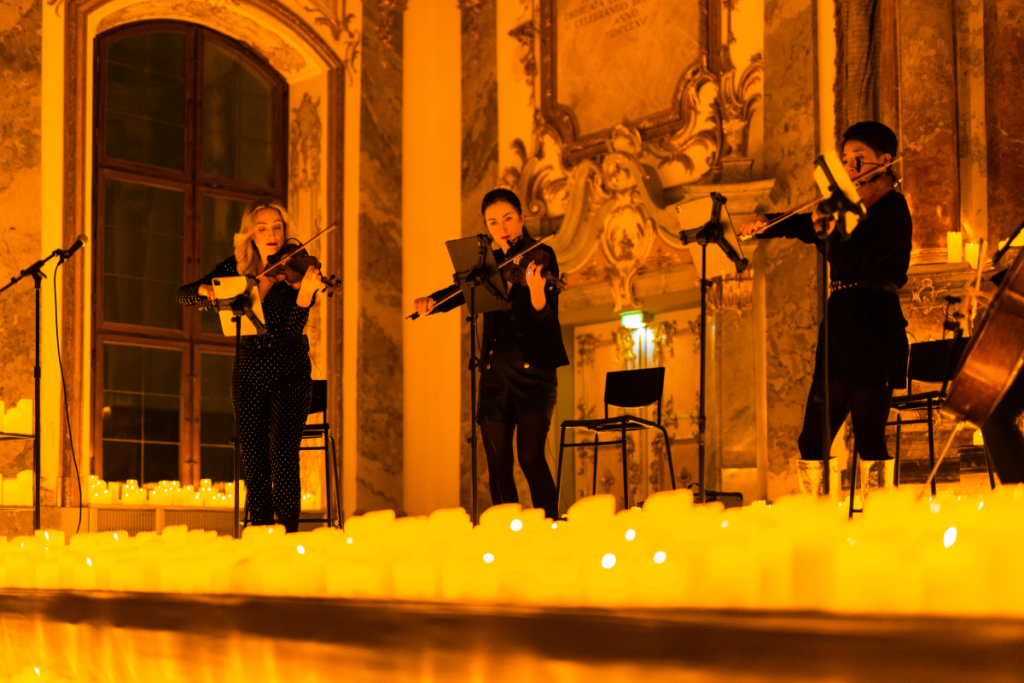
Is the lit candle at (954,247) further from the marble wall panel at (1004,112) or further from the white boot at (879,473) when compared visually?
the white boot at (879,473)

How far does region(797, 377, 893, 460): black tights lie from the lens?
3.23m

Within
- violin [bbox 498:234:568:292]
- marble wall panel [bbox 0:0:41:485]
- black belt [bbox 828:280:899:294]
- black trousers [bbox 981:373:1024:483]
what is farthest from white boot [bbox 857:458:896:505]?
marble wall panel [bbox 0:0:41:485]

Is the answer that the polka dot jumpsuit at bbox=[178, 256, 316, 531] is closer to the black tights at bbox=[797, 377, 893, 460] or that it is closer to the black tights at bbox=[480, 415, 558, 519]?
the black tights at bbox=[480, 415, 558, 519]

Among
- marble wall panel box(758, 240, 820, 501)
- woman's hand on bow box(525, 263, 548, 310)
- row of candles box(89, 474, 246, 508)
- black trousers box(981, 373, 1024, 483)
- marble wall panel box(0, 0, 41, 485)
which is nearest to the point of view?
black trousers box(981, 373, 1024, 483)

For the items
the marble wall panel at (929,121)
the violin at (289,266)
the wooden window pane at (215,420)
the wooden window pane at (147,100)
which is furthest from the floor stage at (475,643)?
the wooden window pane at (147,100)

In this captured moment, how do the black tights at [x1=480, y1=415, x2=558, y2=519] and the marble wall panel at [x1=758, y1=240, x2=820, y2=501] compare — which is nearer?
the black tights at [x1=480, y1=415, x2=558, y2=519]

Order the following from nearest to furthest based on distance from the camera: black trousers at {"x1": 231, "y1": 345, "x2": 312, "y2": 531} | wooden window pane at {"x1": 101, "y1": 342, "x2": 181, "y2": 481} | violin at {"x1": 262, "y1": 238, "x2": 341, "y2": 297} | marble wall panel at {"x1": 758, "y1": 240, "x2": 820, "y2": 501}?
black trousers at {"x1": 231, "y1": 345, "x2": 312, "y2": 531}, violin at {"x1": 262, "y1": 238, "x2": 341, "y2": 297}, marble wall panel at {"x1": 758, "y1": 240, "x2": 820, "y2": 501}, wooden window pane at {"x1": 101, "y1": 342, "x2": 181, "y2": 481}

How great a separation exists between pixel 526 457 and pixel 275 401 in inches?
32.8

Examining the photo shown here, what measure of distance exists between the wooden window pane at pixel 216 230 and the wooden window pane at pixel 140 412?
37cm

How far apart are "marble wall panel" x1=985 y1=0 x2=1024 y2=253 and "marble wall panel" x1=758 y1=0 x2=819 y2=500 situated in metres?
0.87

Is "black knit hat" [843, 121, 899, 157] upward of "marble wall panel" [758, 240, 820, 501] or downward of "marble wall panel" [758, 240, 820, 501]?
upward

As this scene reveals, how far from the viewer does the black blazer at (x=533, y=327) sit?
3691 mm

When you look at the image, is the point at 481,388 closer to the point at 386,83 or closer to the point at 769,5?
the point at 769,5

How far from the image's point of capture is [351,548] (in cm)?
148
